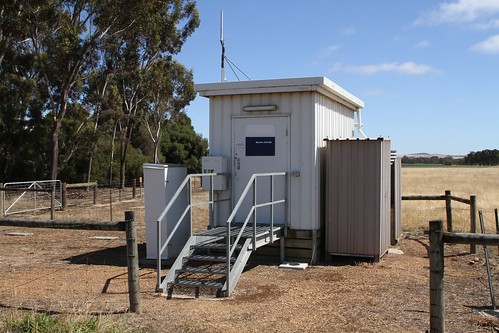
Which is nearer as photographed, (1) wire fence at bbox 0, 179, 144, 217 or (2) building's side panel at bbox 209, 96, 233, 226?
(2) building's side panel at bbox 209, 96, 233, 226

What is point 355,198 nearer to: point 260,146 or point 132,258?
point 260,146

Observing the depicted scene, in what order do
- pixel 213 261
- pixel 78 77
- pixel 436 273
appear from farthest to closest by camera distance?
pixel 78 77, pixel 213 261, pixel 436 273

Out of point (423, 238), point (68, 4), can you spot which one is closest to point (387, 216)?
point (423, 238)

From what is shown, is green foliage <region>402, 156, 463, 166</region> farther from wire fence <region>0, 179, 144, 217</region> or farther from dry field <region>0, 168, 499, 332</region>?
dry field <region>0, 168, 499, 332</region>

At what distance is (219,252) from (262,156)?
1950 millimetres

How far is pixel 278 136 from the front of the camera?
32.8 feet

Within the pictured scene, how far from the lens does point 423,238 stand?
1309 cm

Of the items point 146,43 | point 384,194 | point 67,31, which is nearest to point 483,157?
point 146,43

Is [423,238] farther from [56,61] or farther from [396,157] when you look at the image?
[56,61]

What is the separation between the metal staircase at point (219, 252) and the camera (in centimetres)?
750

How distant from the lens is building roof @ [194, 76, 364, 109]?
9.52 meters

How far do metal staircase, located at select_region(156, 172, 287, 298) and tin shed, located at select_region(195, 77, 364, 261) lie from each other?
0.30 m

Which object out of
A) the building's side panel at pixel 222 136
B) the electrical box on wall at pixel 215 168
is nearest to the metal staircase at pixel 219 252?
the electrical box on wall at pixel 215 168

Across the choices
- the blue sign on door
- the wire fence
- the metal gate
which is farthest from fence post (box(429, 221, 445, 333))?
the metal gate
